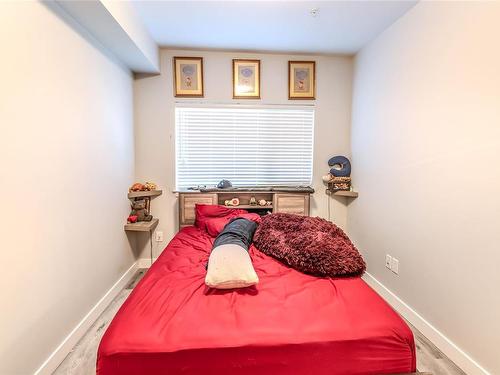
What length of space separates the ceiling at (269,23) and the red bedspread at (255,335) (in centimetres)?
213

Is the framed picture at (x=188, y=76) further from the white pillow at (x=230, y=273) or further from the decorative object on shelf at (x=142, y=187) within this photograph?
the white pillow at (x=230, y=273)

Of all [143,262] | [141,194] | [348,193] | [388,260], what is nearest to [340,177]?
[348,193]

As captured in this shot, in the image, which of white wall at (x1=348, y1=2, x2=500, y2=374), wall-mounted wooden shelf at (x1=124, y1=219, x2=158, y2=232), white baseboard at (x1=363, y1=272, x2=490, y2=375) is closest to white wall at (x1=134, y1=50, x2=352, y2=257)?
wall-mounted wooden shelf at (x1=124, y1=219, x2=158, y2=232)

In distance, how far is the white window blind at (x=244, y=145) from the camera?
2.98m

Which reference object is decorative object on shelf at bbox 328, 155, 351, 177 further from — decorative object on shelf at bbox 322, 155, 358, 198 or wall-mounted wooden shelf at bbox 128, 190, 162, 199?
wall-mounted wooden shelf at bbox 128, 190, 162, 199

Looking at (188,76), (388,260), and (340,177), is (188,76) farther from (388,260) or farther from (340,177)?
(388,260)

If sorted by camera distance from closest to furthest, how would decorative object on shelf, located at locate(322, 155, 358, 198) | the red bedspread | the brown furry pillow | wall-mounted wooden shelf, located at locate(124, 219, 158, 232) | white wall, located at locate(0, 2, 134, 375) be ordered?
the red bedspread < white wall, located at locate(0, 2, 134, 375) < the brown furry pillow < wall-mounted wooden shelf, located at locate(124, 219, 158, 232) < decorative object on shelf, located at locate(322, 155, 358, 198)

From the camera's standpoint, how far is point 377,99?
2.52 meters

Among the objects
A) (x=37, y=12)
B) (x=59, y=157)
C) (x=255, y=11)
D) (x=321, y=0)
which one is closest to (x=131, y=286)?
(x=59, y=157)

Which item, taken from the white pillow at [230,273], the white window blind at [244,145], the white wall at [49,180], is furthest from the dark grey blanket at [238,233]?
the white wall at [49,180]

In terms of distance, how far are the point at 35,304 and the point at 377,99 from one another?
308 centimetres

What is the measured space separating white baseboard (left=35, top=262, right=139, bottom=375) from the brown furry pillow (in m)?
1.40

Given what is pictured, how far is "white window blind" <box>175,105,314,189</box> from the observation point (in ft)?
9.79

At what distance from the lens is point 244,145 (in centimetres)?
306
